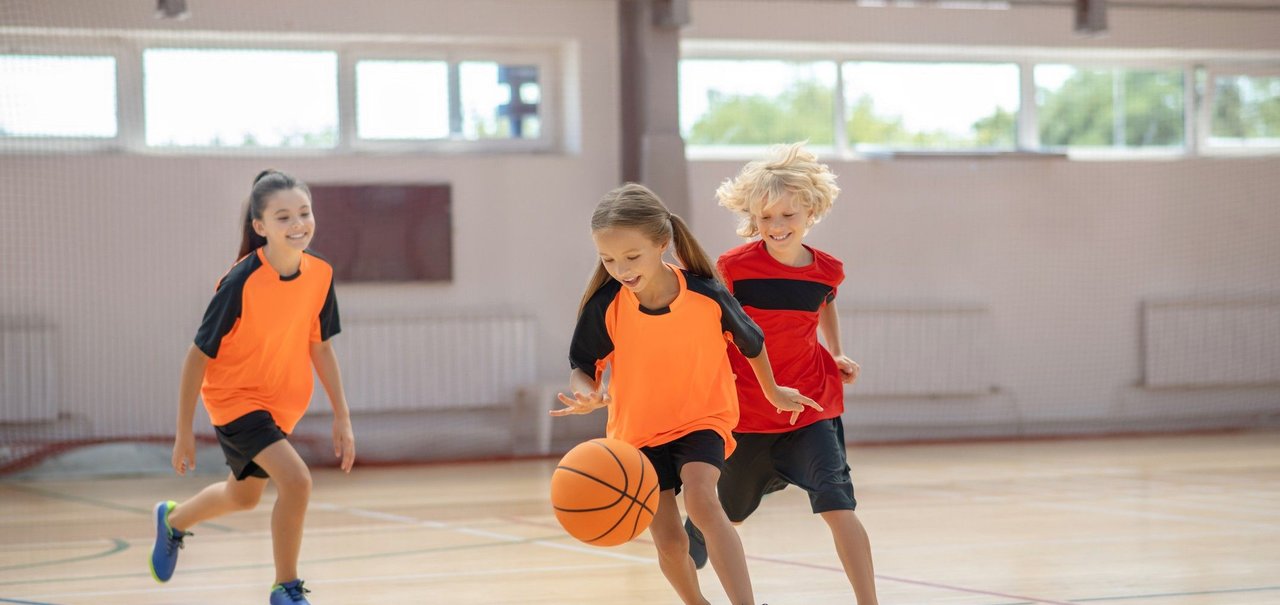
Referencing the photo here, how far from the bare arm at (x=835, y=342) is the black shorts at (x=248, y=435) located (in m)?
1.52

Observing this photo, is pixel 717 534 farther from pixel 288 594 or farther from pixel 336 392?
pixel 336 392

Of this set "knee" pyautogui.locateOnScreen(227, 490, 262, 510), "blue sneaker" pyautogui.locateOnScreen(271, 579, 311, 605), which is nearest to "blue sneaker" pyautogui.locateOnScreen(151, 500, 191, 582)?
"knee" pyautogui.locateOnScreen(227, 490, 262, 510)

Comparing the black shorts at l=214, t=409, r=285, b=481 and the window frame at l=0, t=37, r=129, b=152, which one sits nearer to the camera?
the black shorts at l=214, t=409, r=285, b=481

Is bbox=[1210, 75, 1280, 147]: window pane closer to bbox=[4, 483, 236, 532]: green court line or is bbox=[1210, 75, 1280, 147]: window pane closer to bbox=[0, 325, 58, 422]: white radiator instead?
bbox=[4, 483, 236, 532]: green court line

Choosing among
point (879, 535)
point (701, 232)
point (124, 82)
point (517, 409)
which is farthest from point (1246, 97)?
point (124, 82)

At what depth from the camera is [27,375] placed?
8.37 meters

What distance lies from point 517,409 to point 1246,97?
5.91 metres

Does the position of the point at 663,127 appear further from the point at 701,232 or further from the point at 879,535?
the point at 879,535

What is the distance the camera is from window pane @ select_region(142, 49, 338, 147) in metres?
8.83

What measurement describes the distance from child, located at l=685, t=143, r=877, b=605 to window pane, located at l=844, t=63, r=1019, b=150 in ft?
21.1

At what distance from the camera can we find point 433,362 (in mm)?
9062

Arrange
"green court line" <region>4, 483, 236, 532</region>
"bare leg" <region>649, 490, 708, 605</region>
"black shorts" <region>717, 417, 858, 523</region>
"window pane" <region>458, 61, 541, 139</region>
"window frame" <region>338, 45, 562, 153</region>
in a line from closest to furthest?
"bare leg" <region>649, 490, 708, 605</region> → "black shorts" <region>717, 417, 858, 523</region> → "green court line" <region>4, 483, 236, 532</region> → "window frame" <region>338, 45, 562, 153</region> → "window pane" <region>458, 61, 541, 139</region>

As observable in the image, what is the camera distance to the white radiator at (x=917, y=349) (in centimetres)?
973

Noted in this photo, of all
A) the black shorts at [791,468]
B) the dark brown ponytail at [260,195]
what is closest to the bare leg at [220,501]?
the dark brown ponytail at [260,195]
